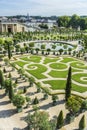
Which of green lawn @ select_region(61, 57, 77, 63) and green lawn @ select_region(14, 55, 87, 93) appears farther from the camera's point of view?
green lawn @ select_region(61, 57, 77, 63)

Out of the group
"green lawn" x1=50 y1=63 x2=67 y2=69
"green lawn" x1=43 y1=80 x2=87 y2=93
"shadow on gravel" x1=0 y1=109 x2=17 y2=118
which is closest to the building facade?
"green lawn" x1=50 y1=63 x2=67 y2=69

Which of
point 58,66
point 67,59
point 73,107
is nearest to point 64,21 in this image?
point 67,59

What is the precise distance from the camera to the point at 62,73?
55.1 m

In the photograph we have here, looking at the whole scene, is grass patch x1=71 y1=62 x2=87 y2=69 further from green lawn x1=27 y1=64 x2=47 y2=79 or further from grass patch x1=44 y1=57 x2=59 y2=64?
green lawn x1=27 y1=64 x2=47 y2=79

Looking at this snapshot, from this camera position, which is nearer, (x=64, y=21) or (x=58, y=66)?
(x=58, y=66)

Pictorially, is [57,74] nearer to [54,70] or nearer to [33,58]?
[54,70]

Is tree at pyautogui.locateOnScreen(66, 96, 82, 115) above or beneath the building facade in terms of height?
beneath

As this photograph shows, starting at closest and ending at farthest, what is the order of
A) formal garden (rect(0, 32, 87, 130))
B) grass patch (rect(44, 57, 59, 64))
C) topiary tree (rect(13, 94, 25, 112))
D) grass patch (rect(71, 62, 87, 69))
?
1. formal garden (rect(0, 32, 87, 130))
2. topiary tree (rect(13, 94, 25, 112))
3. grass patch (rect(71, 62, 87, 69))
4. grass patch (rect(44, 57, 59, 64))

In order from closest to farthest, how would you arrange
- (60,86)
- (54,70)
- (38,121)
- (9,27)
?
(38,121) → (60,86) → (54,70) → (9,27)

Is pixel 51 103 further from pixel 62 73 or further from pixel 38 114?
pixel 62 73

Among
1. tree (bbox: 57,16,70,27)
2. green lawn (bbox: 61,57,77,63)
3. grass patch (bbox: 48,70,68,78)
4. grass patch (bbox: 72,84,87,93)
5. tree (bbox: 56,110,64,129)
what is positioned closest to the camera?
tree (bbox: 56,110,64,129)

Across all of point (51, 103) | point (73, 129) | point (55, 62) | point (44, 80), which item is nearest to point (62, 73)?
point (44, 80)

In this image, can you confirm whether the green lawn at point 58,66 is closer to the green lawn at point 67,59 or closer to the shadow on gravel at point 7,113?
the green lawn at point 67,59

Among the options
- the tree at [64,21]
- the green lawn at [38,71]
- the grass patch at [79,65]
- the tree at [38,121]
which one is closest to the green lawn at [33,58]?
the green lawn at [38,71]
